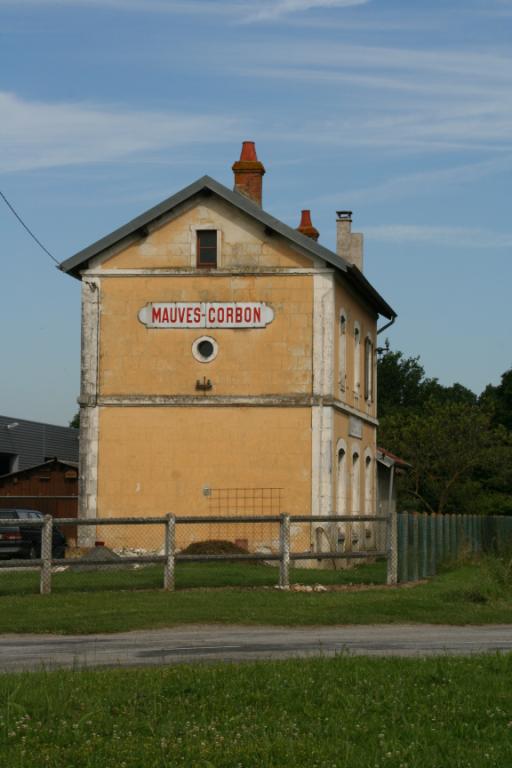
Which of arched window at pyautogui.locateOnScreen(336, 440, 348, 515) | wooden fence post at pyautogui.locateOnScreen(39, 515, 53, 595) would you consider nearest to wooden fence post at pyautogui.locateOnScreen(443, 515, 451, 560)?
arched window at pyautogui.locateOnScreen(336, 440, 348, 515)

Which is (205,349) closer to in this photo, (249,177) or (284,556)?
(249,177)

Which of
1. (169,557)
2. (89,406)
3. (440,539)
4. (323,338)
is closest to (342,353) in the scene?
(323,338)

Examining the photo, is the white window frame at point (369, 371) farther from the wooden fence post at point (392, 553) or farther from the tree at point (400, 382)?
the tree at point (400, 382)

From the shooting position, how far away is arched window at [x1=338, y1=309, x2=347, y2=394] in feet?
115

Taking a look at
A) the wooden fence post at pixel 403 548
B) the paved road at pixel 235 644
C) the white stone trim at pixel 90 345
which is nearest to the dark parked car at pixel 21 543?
the white stone trim at pixel 90 345

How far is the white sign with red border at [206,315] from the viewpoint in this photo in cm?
3356

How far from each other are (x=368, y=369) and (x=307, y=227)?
5.20 m

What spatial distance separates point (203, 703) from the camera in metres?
9.56

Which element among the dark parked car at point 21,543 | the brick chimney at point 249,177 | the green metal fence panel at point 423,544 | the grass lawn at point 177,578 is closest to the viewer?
the grass lawn at point 177,578

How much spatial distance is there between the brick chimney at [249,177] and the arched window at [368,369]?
590 centimetres

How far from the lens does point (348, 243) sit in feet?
138

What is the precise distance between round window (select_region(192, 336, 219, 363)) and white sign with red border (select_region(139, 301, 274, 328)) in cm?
36

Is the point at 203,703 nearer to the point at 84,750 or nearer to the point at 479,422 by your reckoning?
the point at 84,750

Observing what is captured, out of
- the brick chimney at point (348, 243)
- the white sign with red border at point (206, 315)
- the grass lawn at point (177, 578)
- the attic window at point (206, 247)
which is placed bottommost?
the grass lawn at point (177, 578)
